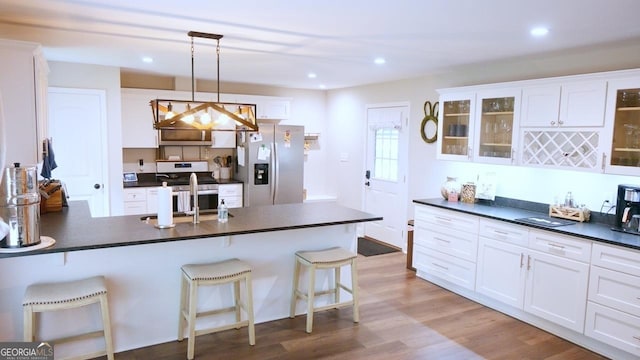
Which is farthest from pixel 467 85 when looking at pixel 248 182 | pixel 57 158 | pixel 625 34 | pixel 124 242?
pixel 57 158

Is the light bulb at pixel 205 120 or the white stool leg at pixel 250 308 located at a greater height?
the light bulb at pixel 205 120

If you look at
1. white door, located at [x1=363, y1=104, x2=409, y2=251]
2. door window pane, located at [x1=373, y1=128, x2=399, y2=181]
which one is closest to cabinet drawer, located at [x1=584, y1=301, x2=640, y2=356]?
white door, located at [x1=363, y1=104, x2=409, y2=251]

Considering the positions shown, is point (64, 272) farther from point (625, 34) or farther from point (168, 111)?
point (625, 34)

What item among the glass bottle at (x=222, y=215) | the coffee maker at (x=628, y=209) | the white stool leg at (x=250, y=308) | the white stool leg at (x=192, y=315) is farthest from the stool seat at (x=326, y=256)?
the coffee maker at (x=628, y=209)

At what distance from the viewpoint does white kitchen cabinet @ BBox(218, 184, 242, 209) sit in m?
6.07

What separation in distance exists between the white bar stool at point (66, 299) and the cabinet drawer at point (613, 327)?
3.38 m

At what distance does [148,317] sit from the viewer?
10.4 ft

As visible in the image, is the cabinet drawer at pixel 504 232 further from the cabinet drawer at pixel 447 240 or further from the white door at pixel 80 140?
the white door at pixel 80 140

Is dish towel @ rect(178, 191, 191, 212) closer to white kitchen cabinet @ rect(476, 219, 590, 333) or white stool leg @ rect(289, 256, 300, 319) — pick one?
white stool leg @ rect(289, 256, 300, 319)

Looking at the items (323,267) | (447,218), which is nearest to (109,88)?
(323,267)

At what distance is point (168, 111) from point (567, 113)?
3259 millimetres

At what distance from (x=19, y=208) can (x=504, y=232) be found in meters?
3.67

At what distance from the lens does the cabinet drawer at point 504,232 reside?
12.1 ft

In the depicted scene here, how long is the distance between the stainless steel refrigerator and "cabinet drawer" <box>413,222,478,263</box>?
226cm
